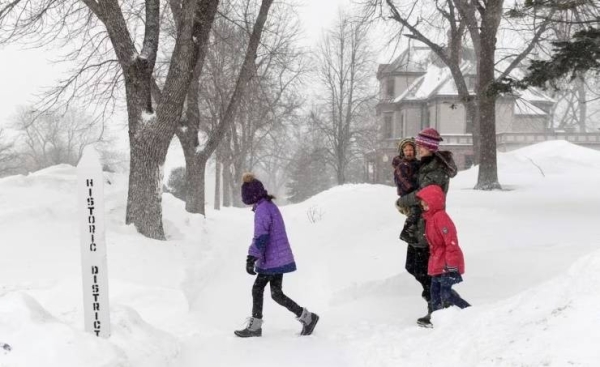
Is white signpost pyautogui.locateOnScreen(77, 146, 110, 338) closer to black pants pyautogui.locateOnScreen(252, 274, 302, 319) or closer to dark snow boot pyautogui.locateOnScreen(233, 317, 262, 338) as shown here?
dark snow boot pyautogui.locateOnScreen(233, 317, 262, 338)

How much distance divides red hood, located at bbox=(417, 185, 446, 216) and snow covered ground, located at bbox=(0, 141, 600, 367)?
38.4 inches

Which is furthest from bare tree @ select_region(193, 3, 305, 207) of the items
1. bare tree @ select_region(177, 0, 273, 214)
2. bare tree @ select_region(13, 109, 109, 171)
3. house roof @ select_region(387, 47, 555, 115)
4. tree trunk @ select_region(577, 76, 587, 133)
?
bare tree @ select_region(13, 109, 109, 171)

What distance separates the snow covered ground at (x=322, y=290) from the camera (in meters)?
3.34

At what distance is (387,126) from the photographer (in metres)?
41.9

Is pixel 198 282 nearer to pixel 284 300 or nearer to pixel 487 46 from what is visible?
pixel 284 300

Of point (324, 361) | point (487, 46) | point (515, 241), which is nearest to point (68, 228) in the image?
point (324, 361)

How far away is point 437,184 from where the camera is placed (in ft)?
16.3

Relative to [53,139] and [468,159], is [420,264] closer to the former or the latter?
[468,159]

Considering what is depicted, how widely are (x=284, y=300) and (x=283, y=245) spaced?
596 mm

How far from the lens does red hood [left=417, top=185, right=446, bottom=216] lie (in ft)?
15.9

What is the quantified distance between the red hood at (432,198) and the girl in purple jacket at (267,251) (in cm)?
152

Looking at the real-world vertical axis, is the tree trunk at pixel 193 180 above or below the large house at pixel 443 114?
below

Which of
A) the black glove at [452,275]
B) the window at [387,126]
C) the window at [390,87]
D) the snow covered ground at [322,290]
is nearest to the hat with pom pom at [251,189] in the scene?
the snow covered ground at [322,290]

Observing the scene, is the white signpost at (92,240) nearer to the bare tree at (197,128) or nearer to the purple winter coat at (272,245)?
the purple winter coat at (272,245)
